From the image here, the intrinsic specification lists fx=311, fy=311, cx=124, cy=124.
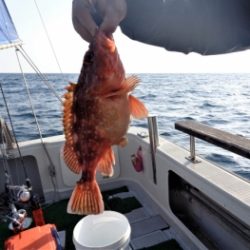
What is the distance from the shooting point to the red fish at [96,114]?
854mm

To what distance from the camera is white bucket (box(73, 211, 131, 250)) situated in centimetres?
221

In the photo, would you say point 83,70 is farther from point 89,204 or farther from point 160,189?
point 160,189

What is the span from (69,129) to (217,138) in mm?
1351

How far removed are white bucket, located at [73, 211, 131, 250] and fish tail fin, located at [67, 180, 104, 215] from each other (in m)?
1.24

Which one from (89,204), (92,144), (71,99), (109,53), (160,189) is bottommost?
(160,189)

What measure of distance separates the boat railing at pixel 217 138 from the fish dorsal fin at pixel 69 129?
115cm

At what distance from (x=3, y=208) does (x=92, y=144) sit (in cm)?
297

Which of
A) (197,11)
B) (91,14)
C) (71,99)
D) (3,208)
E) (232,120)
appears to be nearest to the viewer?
(91,14)

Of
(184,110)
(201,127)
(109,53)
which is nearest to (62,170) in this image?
(201,127)

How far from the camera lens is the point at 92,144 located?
0.95m

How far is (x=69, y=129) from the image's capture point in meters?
0.97

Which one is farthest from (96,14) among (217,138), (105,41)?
(217,138)

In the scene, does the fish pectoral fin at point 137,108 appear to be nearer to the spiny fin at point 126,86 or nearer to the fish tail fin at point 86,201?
the spiny fin at point 126,86

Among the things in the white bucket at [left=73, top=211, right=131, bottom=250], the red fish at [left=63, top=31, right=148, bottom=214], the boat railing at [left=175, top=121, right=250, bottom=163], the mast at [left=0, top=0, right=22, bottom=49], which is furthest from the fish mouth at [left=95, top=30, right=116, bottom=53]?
the mast at [left=0, top=0, right=22, bottom=49]
